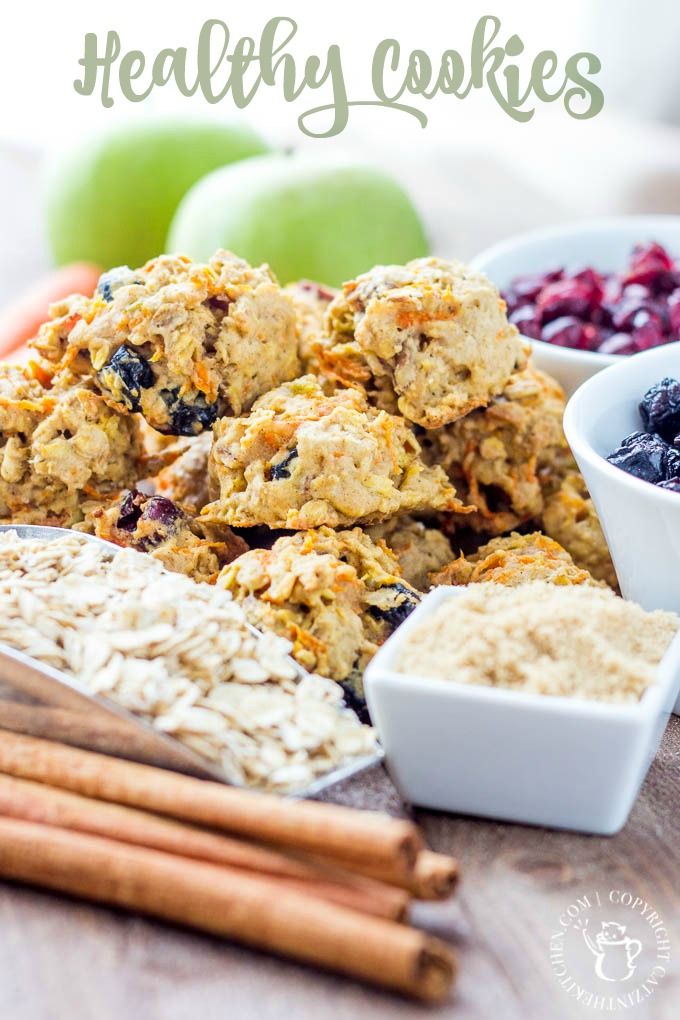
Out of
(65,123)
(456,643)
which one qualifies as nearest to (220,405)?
(456,643)

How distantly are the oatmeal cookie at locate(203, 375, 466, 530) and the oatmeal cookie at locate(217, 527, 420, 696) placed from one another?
5 cm

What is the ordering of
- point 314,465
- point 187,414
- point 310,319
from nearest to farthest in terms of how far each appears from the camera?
1. point 314,465
2. point 187,414
3. point 310,319

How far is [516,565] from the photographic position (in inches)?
68.9

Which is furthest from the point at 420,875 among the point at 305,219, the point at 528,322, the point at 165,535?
the point at 305,219

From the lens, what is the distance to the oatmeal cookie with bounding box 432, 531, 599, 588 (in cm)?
171

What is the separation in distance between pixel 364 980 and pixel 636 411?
44.9 inches

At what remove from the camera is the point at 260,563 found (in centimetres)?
162

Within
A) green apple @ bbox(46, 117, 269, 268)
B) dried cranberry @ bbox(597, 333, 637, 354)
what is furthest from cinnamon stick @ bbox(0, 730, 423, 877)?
green apple @ bbox(46, 117, 269, 268)

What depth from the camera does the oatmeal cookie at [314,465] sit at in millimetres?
1652

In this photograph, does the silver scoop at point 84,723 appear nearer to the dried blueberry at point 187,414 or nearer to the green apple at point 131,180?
the dried blueberry at point 187,414

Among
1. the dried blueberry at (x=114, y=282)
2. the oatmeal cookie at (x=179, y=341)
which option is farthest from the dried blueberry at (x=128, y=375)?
the dried blueberry at (x=114, y=282)

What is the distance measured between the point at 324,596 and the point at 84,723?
0.38 meters

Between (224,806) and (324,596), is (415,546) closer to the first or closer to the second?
(324,596)

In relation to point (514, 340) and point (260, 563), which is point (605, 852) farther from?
point (514, 340)
